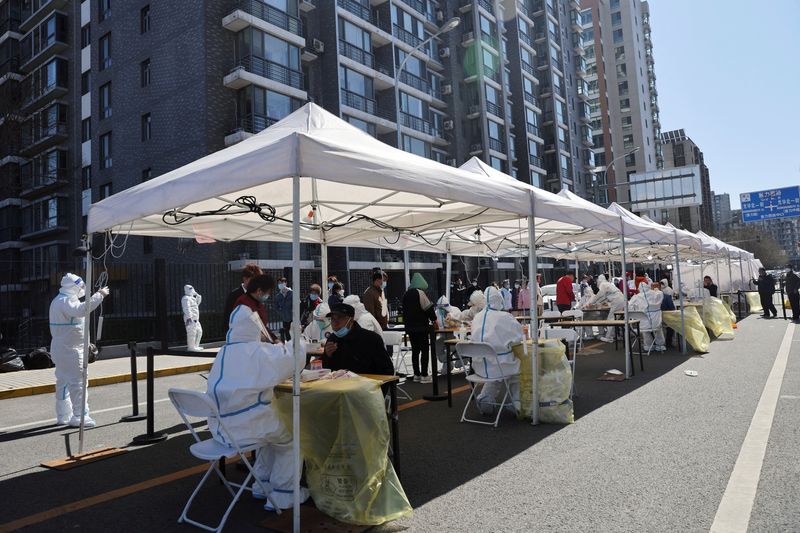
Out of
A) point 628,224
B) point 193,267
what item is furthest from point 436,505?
point 193,267

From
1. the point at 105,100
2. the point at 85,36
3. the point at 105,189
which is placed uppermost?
the point at 85,36

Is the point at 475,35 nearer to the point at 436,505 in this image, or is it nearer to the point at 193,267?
the point at 193,267

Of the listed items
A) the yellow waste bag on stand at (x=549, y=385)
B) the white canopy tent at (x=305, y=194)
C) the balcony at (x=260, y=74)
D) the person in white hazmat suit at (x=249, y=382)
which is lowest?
the yellow waste bag on stand at (x=549, y=385)

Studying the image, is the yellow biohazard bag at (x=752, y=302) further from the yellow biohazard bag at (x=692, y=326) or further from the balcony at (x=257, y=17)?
the balcony at (x=257, y=17)

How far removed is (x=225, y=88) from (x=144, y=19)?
692cm

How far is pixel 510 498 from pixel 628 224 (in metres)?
6.73

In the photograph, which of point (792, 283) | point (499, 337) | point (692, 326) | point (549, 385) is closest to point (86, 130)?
point (692, 326)

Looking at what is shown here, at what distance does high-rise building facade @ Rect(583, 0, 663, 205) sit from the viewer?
72750 mm

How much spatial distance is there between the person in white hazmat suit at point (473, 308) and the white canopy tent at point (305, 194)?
137cm

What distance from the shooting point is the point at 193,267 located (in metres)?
17.4

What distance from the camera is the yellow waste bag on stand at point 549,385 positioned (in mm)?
6301

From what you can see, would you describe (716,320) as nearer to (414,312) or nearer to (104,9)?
(414,312)

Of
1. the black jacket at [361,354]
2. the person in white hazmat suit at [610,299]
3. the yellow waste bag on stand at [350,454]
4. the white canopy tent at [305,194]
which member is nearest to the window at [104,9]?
the white canopy tent at [305,194]

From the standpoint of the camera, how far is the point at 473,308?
10.6m
